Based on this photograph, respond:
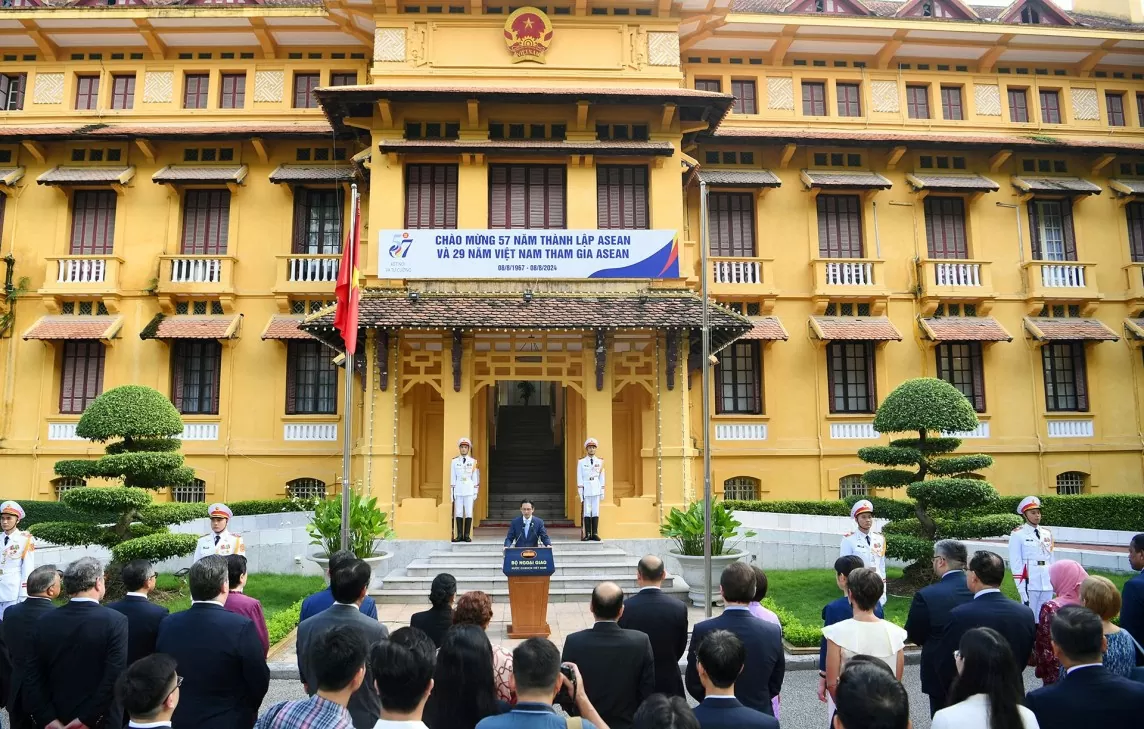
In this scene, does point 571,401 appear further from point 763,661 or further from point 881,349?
point 763,661

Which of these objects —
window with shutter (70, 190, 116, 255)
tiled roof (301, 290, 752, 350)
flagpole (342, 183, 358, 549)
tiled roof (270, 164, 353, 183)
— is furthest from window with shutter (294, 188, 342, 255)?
flagpole (342, 183, 358, 549)

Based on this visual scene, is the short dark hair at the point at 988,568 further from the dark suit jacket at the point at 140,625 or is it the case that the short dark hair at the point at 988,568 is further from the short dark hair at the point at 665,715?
the dark suit jacket at the point at 140,625

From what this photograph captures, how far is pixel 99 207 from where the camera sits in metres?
19.6

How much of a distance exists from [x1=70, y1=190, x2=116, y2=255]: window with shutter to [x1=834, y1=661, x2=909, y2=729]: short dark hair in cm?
2163

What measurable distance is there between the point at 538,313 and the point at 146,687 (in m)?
11.8

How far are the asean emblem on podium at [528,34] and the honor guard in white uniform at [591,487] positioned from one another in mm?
9062

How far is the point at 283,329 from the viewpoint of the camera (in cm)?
1872

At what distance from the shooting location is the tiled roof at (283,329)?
18.5 meters

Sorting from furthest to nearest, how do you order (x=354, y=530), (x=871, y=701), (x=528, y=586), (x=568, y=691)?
(x=354, y=530)
(x=528, y=586)
(x=568, y=691)
(x=871, y=701)

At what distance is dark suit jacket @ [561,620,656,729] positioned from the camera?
4277 mm

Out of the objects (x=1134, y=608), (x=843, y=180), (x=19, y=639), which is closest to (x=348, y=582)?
(x=19, y=639)

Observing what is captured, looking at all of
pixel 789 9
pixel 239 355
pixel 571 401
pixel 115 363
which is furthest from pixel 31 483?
pixel 789 9

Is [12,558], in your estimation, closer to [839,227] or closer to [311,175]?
[311,175]

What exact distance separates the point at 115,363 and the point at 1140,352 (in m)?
27.5
